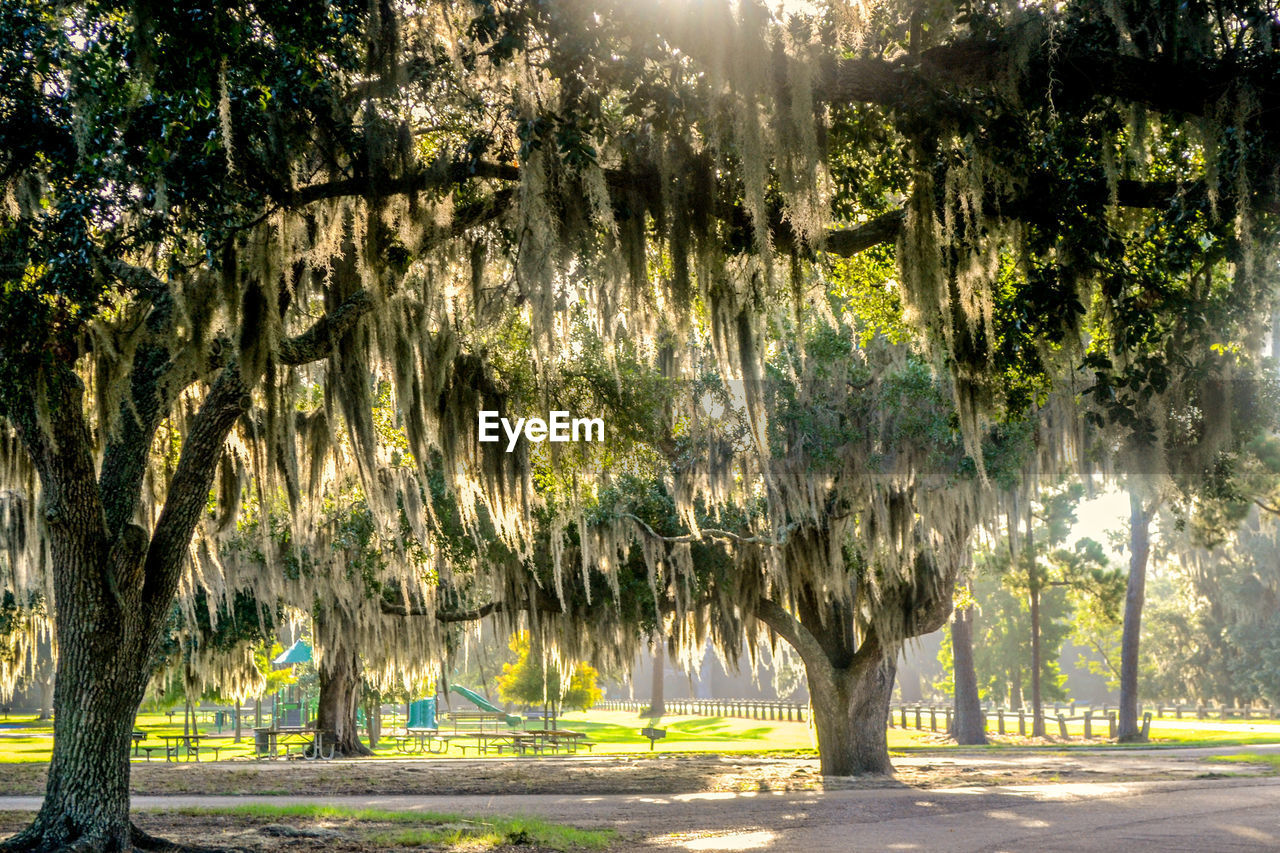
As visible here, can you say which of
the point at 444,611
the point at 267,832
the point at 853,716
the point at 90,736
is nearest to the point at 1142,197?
the point at 90,736

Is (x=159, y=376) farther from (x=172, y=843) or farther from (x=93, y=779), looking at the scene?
(x=172, y=843)

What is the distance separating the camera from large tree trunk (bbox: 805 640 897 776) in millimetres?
15742

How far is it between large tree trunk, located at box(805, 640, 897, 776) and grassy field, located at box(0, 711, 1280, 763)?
22.0 ft

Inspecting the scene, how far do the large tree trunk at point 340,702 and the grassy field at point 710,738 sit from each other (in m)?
2.00

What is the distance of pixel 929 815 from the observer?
32.4ft

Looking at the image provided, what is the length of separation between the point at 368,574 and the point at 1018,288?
9.82m

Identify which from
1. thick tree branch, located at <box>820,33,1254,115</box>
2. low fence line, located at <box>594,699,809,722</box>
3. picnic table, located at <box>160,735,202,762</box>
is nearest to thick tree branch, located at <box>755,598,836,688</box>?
thick tree branch, located at <box>820,33,1254,115</box>

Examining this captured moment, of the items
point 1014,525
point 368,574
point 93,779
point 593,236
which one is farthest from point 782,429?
point 93,779

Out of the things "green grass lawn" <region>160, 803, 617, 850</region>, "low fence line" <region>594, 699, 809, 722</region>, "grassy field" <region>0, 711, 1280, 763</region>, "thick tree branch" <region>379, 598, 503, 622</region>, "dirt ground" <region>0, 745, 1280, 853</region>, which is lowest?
"low fence line" <region>594, 699, 809, 722</region>

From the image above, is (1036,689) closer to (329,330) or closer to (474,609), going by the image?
(474,609)

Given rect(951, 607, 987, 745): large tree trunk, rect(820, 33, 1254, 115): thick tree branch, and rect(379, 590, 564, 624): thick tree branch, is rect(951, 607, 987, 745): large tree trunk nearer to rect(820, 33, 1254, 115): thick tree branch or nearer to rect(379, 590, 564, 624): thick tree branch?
rect(379, 590, 564, 624): thick tree branch

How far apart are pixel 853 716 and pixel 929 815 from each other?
6.11 meters

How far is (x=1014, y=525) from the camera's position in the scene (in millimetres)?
14656

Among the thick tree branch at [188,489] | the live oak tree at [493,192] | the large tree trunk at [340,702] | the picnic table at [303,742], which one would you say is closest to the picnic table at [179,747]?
the picnic table at [303,742]
